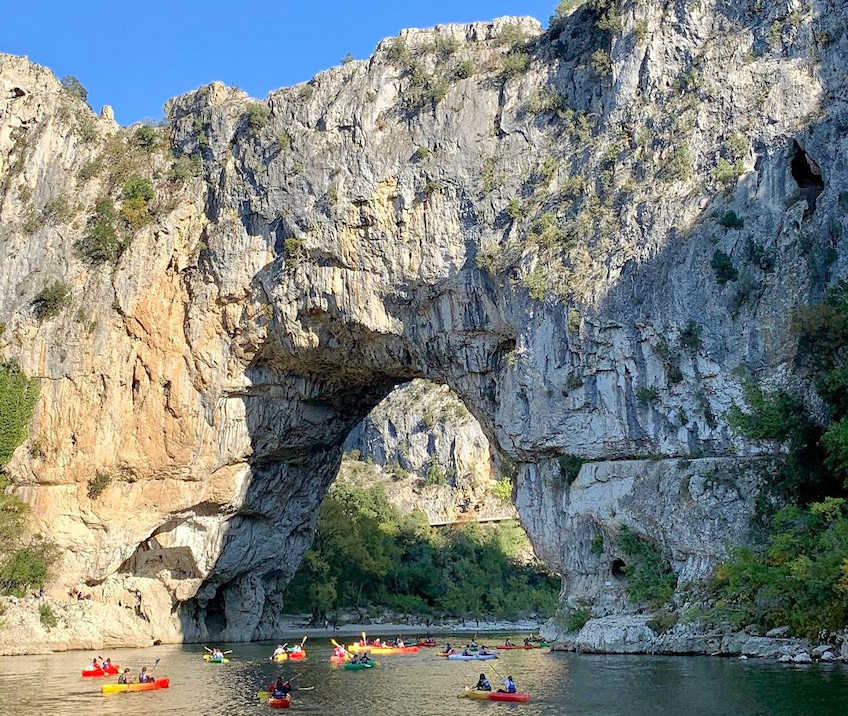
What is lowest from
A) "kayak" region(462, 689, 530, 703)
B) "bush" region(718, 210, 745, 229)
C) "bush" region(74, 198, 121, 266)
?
"kayak" region(462, 689, 530, 703)

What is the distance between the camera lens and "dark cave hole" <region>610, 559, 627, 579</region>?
37.6 meters

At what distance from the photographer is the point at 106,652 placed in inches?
1686

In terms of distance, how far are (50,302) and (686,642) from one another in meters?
30.8

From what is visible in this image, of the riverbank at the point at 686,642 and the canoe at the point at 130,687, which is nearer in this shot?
the riverbank at the point at 686,642

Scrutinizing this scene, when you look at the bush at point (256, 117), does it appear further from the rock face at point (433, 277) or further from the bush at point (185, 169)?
the bush at point (185, 169)

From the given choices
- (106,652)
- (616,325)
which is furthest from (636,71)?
(106,652)

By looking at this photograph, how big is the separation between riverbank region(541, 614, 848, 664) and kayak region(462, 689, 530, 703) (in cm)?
766

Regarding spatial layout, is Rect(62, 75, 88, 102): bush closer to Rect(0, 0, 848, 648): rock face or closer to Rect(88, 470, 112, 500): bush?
Rect(0, 0, 848, 648): rock face

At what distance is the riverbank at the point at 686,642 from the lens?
90.3 ft

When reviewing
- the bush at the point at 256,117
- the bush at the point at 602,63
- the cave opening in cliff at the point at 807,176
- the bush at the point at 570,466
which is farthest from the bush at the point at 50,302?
the cave opening in cliff at the point at 807,176

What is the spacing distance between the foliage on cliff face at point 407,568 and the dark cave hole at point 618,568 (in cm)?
2401

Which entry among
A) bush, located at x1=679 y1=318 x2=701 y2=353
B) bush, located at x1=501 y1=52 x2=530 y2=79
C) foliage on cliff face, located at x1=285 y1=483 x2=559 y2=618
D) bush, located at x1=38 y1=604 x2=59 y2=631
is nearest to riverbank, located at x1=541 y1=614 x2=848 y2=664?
bush, located at x1=679 y1=318 x2=701 y2=353

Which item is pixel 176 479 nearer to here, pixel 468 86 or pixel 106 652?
pixel 106 652

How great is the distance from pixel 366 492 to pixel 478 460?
1544 cm
